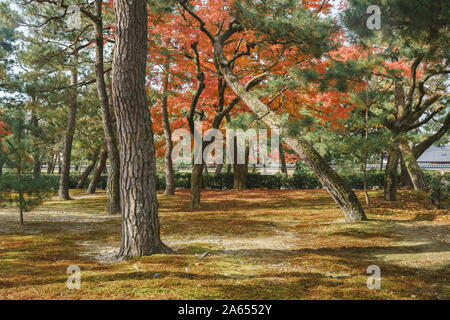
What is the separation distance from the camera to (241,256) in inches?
213

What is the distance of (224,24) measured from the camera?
11.3m

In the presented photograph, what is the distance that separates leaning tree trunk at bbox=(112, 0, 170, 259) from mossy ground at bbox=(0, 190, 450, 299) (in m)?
0.40

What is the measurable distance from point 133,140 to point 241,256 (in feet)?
7.84

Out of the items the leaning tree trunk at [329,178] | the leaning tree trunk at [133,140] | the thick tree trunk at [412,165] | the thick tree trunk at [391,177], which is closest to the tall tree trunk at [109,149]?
the leaning tree trunk at [329,178]

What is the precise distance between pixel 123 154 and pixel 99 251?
1954mm

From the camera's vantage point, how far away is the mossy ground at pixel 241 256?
147 inches

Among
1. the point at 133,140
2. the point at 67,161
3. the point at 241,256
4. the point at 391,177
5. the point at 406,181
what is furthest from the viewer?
the point at 406,181

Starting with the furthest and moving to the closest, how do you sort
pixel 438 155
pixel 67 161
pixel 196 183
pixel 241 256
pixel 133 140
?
pixel 438 155 < pixel 67 161 < pixel 196 183 < pixel 241 256 < pixel 133 140

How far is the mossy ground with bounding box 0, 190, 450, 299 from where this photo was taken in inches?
147

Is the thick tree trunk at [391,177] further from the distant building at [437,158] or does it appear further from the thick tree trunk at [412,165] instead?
the distant building at [437,158]

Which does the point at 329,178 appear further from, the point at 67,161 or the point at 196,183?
the point at 67,161

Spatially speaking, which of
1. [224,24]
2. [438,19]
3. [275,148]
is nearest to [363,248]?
[438,19]

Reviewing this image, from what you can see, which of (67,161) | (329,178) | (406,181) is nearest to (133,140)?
(329,178)
